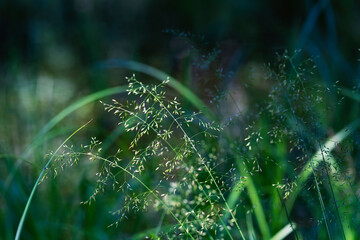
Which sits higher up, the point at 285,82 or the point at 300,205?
the point at 285,82

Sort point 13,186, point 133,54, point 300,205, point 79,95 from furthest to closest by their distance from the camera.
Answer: point 133,54, point 79,95, point 300,205, point 13,186

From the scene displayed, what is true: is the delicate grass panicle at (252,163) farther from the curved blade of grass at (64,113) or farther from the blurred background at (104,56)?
the blurred background at (104,56)

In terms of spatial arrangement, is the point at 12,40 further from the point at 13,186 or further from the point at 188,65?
the point at 13,186

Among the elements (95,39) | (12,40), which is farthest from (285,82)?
(12,40)

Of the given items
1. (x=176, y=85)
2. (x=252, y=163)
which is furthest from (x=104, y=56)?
(x=252, y=163)

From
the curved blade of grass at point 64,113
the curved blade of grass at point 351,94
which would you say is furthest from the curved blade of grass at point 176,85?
the curved blade of grass at point 351,94

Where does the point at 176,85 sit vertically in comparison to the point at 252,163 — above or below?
above

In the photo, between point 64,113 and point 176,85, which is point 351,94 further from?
point 64,113

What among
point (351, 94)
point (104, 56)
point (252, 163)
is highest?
point (104, 56)
